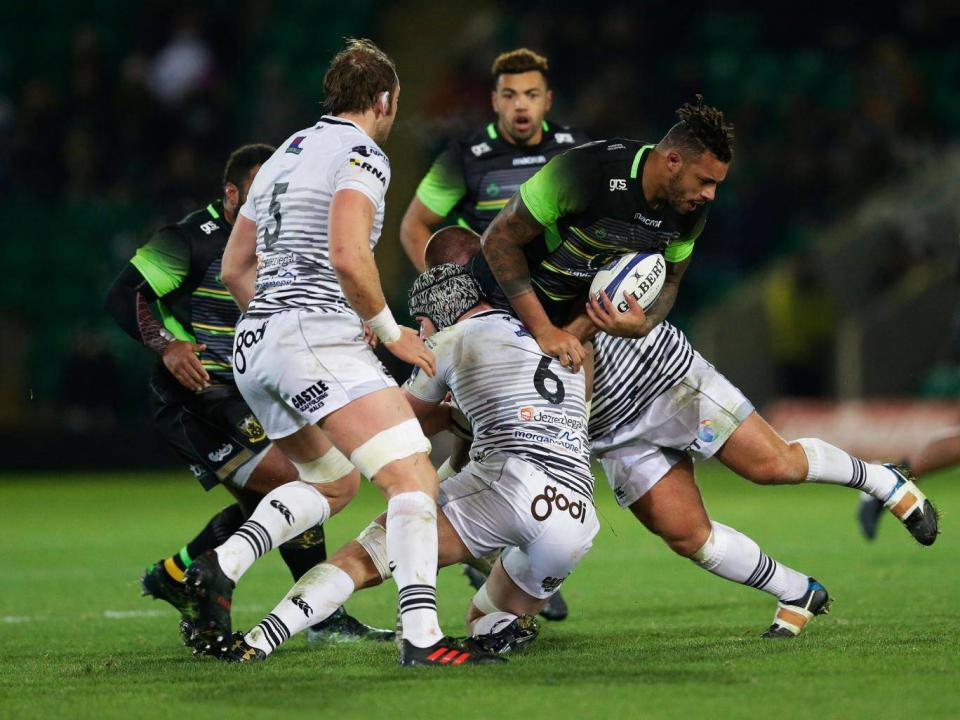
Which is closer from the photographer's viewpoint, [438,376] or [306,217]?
[306,217]

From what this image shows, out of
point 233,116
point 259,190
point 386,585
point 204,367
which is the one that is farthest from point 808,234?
point 259,190

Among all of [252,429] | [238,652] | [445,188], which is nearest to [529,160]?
[445,188]

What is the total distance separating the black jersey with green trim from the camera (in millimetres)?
7875

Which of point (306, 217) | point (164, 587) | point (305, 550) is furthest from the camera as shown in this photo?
point (305, 550)

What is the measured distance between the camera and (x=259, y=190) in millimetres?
5637

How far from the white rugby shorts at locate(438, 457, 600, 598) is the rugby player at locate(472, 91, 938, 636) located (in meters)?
0.57

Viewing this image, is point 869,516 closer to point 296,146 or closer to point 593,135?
point 296,146

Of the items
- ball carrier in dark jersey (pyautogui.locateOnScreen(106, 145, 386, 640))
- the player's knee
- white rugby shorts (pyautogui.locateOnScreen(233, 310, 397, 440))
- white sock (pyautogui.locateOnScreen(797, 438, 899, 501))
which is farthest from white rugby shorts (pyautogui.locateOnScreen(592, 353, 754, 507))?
ball carrier in dark jersey (pyautogui.locateOnScreen(106, 145, 386, 640))

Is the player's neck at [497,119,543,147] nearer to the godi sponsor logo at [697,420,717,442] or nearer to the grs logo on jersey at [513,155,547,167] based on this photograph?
the grs logo on jersey at [513,155,547,167]

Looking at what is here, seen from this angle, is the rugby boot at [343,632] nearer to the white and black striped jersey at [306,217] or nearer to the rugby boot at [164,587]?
the rugby boot at [164,587]

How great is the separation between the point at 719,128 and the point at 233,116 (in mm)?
13959

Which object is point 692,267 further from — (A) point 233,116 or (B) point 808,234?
(A) point 233,116

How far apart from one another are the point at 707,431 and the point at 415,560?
5.11ft

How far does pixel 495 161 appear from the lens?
26.0 feet
